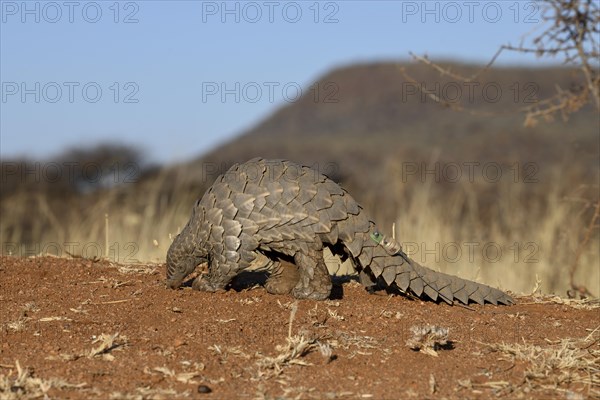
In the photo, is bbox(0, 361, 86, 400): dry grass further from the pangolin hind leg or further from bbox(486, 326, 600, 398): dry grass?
bbox(486, 326, 600, 398): dry grass

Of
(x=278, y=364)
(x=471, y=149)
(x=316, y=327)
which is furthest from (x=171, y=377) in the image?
(x=471, y=149)

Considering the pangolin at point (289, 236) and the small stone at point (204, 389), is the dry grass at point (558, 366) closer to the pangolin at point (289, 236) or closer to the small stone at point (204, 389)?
the pangolin at point (289, 236)

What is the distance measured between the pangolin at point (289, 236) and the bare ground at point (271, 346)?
0.15 meters

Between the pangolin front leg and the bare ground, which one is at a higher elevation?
the pangolin front leg

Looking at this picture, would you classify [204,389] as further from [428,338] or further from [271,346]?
[428,338]

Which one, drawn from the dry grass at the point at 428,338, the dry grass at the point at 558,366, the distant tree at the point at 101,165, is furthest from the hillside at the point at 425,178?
the dry grass at the point at 428,338

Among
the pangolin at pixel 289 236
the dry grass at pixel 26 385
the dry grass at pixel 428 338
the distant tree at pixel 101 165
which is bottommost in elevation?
the distant tree at pixel 101 165

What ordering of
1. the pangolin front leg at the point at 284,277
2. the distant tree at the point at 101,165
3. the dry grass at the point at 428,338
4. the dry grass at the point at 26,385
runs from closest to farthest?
the dry grass at the point at 26,385
the dry grass at the point at 428,338
the pangolin front leg at the point at 284,277
the distant tree at the point at 101,165

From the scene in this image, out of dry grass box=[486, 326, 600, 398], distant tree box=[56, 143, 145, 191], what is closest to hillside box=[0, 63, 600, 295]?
distant tree box=[56, 143, 145, 191]

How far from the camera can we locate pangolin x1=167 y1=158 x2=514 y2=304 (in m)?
5.49

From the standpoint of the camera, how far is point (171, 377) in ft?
13.8

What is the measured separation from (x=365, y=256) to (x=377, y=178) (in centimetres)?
2563

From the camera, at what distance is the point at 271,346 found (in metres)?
4.71

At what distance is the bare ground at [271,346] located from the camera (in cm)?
418
